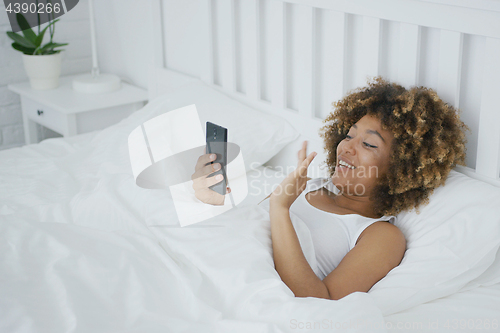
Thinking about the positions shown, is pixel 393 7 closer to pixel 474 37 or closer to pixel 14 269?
pixel 474 37

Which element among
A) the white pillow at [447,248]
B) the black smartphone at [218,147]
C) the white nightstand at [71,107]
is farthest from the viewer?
the white nightstand at [71,107]

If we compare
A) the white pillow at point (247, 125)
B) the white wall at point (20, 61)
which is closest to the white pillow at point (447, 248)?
the white pillow at point (247, 125)

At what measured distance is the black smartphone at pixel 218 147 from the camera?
3.78 feet

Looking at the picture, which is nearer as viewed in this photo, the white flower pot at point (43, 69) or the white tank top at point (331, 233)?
the white tank top at point (331, 233)

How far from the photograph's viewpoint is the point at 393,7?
1093 millimetres

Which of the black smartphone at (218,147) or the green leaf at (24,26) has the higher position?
the green leaf at (24,26)

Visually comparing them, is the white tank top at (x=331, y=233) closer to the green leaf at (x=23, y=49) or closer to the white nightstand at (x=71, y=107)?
the white nightstand at (x=71, y=107)

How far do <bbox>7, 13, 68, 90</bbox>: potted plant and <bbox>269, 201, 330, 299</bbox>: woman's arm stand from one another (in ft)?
4.88

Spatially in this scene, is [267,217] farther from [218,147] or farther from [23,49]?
[23,49]

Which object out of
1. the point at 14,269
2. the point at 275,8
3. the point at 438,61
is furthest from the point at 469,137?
the point at 14,269

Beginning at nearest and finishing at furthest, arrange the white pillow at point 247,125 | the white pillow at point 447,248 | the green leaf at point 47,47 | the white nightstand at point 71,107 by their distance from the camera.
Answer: the white pillow at point 447,248, the white pillow at point 247,125, the white nightstand at point 71,107, the green leaf at point 47,47

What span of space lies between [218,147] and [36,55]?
126 cm

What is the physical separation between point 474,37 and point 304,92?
19.1 inches

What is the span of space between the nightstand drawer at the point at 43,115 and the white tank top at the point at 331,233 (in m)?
1.27
